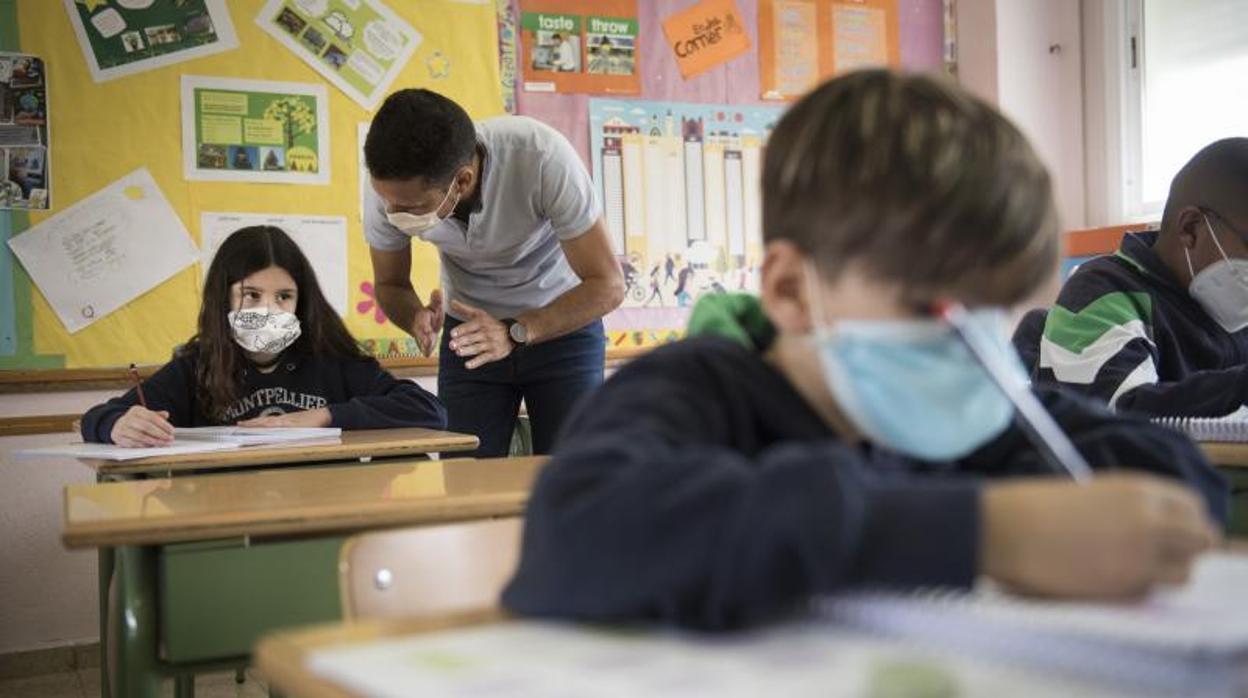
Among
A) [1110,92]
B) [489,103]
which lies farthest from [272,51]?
[1110,92]

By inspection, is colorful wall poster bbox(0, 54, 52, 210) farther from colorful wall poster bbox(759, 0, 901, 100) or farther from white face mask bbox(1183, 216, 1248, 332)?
white face mask bbox(1183, 216, 1248, 332)

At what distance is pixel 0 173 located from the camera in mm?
3162

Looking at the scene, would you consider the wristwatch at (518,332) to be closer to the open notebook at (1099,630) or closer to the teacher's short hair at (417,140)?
the teacher's short hair at (417,140)

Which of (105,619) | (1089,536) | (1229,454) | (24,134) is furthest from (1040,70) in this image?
(1089,536)

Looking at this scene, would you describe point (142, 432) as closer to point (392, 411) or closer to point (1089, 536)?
point (392, 411)

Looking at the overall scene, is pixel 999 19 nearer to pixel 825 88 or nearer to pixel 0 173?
pixel 0 173

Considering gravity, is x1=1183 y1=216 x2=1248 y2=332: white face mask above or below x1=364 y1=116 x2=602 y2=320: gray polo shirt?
below

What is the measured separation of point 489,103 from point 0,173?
4.37 ft

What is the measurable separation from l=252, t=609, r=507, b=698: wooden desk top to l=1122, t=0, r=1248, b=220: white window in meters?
3.66

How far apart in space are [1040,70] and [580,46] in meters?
1.65

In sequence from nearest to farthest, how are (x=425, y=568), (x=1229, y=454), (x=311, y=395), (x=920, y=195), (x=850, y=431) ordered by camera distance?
(x=920, y=195), (x=850, y=431), (x=425, y=568), (x=1229, y=454), (x=311, y=395)

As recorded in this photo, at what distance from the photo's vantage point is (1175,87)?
4.00 m

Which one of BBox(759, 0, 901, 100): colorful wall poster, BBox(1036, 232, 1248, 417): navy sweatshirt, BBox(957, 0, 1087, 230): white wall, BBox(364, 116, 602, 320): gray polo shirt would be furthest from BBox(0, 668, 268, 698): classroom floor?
BBox(957, 0, 1087, 230): white wall

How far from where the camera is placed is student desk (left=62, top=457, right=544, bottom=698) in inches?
55.5
